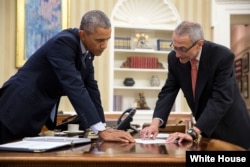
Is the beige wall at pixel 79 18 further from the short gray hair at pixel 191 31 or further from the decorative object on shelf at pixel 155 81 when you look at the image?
the short gray hair at pixel 191 31

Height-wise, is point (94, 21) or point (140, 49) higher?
Result: point (140, 49)

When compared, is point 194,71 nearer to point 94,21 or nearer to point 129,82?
point 94,21

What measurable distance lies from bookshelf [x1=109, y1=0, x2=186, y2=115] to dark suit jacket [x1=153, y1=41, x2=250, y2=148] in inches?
139

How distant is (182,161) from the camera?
1146 millimetres

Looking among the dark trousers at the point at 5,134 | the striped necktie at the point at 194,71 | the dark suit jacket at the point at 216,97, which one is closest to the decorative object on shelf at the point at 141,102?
the dark suit jacket at the point at 216,97

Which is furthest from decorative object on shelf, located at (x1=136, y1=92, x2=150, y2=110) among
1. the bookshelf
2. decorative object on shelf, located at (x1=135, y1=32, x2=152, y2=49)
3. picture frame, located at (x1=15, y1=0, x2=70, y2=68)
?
picture frame, located at (x1=15, y1=0, x2=70, y2=68)

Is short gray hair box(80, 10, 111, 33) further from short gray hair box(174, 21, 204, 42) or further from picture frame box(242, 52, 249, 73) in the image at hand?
picture frame box(242, 52, 249, 73)

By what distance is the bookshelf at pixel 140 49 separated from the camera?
5.84m

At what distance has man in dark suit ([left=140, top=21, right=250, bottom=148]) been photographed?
80.9 inches

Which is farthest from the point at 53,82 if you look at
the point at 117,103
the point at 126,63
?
the point at 126,63

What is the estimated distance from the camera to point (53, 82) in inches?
80.4

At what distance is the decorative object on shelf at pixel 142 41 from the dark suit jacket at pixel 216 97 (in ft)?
11.8

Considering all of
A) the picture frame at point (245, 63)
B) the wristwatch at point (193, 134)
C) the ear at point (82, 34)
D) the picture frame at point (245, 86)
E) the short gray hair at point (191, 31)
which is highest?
the picture frame at point (245, 63)

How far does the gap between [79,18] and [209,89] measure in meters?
3.88
